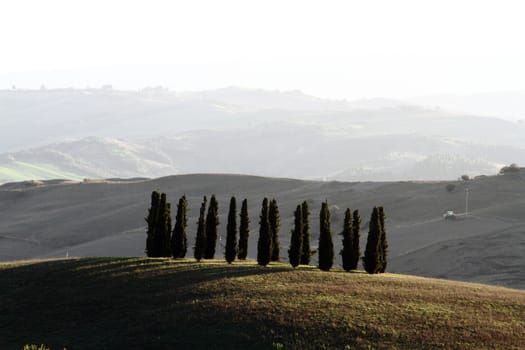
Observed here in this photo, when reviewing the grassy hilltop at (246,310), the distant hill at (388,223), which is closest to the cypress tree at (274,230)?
the grassy hilltop at (246,310)

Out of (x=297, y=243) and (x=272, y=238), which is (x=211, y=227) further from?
(x=297, y=243)

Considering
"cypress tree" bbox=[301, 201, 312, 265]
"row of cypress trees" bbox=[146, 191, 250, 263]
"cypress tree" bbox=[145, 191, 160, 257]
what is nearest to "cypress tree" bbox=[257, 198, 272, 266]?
"cypress tree" bbox=[301, 201, 312, 265]

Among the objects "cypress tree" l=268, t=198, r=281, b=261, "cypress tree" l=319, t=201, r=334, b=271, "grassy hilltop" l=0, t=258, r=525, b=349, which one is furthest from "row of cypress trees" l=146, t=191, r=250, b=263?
"cypress tree" l=319, t=201, r=334, b=271

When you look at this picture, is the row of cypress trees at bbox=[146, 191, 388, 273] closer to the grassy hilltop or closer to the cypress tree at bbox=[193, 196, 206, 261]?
the cypress tree at bbox=[193, 196, 206, 261]

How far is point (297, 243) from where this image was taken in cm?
7044

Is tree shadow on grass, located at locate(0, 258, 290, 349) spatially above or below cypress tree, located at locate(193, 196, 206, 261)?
below

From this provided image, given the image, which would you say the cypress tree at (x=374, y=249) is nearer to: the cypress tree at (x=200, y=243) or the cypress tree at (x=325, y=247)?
the cypress tree at (x=325, y=247)

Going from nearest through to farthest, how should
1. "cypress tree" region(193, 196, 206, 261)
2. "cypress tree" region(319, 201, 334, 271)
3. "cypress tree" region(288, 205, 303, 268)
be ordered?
"cypress tree" region(319, 201, 334, 271)
"cypress tree" region(288, 205, 303, 268)
"cypress tree" region(193, 196, 206, 261)

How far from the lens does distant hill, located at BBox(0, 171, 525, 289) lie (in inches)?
4397

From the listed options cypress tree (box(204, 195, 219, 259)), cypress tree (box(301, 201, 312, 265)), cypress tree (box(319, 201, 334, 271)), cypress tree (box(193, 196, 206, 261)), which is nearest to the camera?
cypress tree (box(319, 201, 334, 271))

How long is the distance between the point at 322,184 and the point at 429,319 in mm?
138295

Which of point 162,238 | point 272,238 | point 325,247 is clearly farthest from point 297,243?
point 162,238

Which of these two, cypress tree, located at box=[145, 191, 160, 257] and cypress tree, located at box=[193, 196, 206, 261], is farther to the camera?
cypress tree, located at box=[145, 191, 160, 257]

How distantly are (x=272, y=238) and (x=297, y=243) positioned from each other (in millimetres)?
2664
